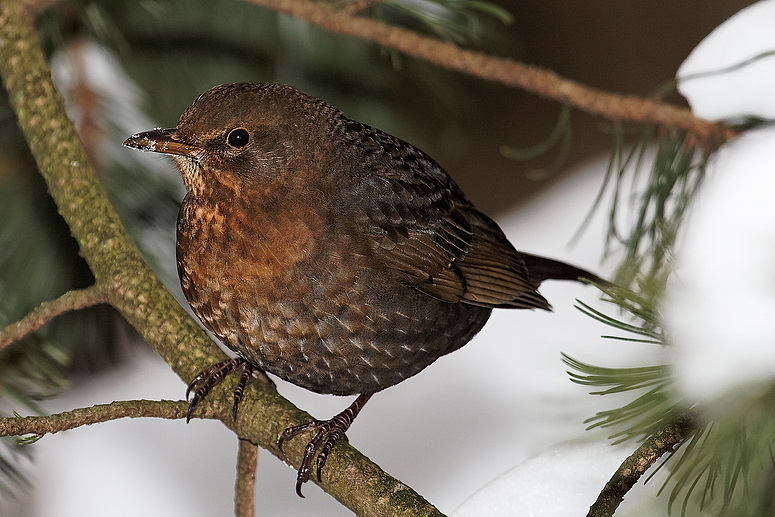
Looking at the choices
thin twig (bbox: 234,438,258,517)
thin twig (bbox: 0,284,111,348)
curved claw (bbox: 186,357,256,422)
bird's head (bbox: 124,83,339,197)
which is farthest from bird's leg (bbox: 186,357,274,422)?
bird's head (bbox: 124,83,339,197)

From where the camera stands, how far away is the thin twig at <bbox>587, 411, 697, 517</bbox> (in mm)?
1243

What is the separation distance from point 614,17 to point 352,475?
325 centimetres

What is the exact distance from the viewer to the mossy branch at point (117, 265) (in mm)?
1869

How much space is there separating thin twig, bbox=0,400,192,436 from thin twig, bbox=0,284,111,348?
1.12ft

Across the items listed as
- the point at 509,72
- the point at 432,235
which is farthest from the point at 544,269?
the point at 509,72

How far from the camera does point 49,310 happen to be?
1.89 meters

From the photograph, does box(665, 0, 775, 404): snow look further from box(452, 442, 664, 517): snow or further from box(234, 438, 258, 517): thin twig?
box(234, 438, 258, 517): thin twig

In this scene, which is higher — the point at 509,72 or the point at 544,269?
the point at 509,72

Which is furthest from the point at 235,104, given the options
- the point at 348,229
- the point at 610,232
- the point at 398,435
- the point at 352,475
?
the point at 398,435

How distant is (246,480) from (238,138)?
0.77m

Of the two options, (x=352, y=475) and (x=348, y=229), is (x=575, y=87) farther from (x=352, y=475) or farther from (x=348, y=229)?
(x=352, y=475)

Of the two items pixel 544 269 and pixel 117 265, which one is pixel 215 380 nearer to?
pixel 117 265

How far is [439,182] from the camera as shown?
2410mm

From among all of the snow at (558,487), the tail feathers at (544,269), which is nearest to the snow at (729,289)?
the snow at (558,487)
